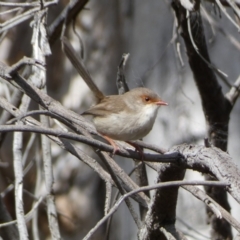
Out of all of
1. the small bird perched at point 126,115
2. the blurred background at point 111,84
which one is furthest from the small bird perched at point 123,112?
the blurred background at point 111,84

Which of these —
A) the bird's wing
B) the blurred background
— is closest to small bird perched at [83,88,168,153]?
the bird's wing

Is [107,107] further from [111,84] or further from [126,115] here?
[111,84]

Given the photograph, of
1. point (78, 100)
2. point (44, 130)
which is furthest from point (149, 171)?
point (44, 130)

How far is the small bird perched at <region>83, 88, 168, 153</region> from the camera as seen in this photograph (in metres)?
4.12

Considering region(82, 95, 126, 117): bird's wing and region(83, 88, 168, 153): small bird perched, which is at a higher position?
region(82, 95, 126, 117): bird's wing

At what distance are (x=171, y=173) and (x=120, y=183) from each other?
397 mm

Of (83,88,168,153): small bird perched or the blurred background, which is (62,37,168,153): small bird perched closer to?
(83,88,168,153): small bird perched

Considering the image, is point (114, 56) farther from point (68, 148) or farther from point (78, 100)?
point (68, 148)

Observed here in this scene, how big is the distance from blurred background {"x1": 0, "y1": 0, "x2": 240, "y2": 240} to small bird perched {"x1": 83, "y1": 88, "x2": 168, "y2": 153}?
173 cm

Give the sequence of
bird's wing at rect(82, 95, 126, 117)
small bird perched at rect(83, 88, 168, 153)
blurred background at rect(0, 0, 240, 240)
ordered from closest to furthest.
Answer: small bird perched at rect(83, 88, 168, 153) → bird's wing at rect(82, 95, 126, 117) → blurred background at rect(0, 0, 240, 240)

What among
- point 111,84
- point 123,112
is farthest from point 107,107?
point 111,84

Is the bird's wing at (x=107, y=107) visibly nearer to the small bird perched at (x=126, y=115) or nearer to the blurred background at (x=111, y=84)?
the small bird perched at (x=126, y=115)

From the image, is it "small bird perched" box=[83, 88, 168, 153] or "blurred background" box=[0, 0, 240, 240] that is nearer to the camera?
"small bird perched" box=[83, 88, 168, 153]

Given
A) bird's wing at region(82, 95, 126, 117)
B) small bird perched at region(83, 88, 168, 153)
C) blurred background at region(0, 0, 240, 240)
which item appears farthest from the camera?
blurred background at region(0, 0, 240, 240)
